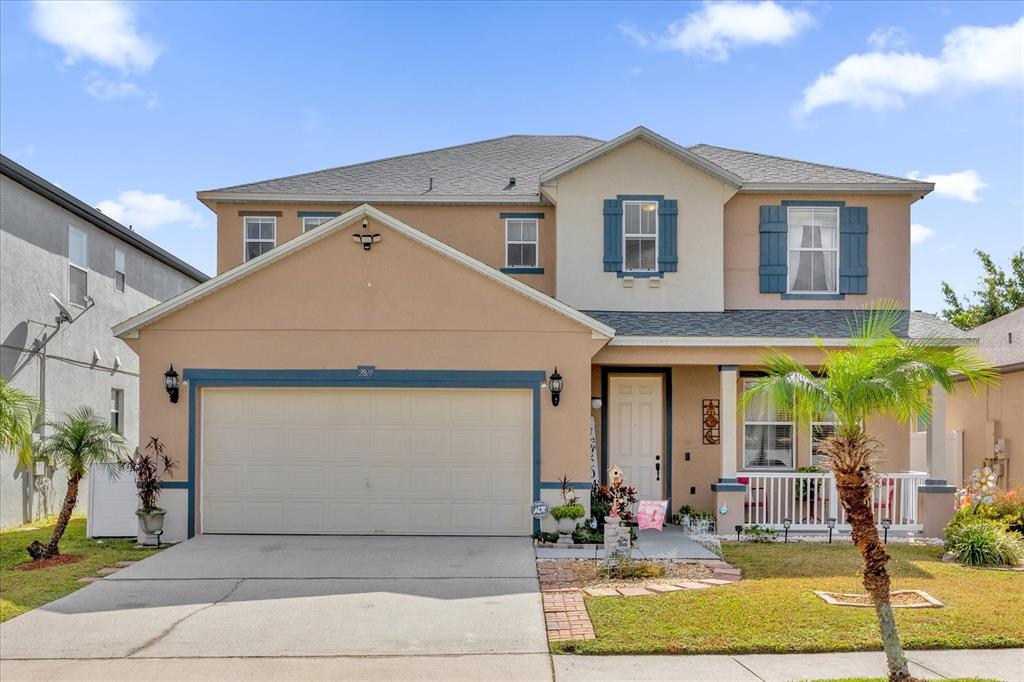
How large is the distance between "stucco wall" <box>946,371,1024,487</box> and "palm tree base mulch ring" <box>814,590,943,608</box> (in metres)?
8.70

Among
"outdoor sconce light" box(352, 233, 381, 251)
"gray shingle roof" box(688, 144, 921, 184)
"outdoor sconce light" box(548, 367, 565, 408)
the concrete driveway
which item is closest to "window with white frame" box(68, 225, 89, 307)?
"outdoor sconce light" box(352, 233, 381, 251)

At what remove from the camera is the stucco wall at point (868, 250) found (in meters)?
14.5

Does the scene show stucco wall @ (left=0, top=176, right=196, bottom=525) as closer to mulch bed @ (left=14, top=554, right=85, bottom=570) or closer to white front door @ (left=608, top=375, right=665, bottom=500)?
mulch bed @ (left=14, top=554, right=85, bottom=570)

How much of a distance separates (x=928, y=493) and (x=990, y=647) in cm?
635

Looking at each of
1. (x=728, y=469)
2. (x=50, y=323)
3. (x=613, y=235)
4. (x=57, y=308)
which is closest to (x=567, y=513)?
(x=728, y=469)

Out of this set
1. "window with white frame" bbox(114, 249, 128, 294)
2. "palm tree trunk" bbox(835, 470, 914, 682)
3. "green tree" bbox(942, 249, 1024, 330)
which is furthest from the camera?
"green tree" bbox(942, 249, 1024, 330)

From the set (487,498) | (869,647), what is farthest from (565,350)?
(869,647)

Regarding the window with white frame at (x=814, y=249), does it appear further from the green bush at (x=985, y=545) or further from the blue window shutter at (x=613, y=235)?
the green bush at (x=985, y=545)

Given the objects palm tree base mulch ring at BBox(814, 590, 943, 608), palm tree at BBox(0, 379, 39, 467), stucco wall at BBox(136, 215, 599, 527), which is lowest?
palm tree base mulch ring at BBox(814, 590, 943, 608)

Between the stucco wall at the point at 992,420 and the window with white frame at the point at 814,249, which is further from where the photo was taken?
the stucco wall at the point at 992,420

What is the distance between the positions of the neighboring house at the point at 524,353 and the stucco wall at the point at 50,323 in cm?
356

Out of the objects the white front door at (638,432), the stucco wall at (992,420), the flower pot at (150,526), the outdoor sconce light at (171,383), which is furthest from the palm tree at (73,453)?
the stucco wall at (992,420)

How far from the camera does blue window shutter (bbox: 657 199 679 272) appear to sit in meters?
14.2

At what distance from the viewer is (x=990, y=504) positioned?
11953 mm
